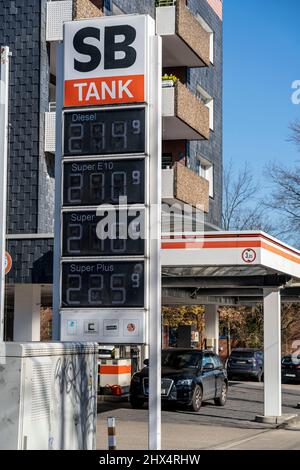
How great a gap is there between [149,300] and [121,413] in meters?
11.6

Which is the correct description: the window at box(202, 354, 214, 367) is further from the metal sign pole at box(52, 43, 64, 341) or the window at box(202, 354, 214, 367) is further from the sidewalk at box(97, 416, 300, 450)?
the metal sign pole at box(52, 43, 64, 341)

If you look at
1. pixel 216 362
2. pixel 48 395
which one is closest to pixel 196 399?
pixel 216 362

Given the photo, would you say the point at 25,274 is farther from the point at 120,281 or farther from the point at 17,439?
the point at 17,439

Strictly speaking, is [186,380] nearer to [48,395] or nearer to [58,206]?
[58,206]

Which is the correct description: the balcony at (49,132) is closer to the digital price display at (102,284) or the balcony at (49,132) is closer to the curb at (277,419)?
the curb at (277,419)

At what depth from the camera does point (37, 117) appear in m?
27.2

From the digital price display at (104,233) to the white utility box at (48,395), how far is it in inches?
62.4

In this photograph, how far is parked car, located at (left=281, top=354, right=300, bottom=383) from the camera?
43969mm

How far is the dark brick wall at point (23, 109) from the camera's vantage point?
26891 mm

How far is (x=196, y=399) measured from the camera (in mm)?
25656

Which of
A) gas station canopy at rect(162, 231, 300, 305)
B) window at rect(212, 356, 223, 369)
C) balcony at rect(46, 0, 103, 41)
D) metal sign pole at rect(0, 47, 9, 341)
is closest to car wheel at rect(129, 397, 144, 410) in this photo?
window at rect(212, 356, 223, 369)

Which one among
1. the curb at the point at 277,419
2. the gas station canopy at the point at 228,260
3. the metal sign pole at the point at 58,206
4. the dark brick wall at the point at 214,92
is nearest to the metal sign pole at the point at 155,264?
the metal sign pole at the point at 58,206

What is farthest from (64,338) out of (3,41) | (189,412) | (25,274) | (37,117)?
(3,41)

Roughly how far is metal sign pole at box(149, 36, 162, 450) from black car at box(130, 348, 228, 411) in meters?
11.2
